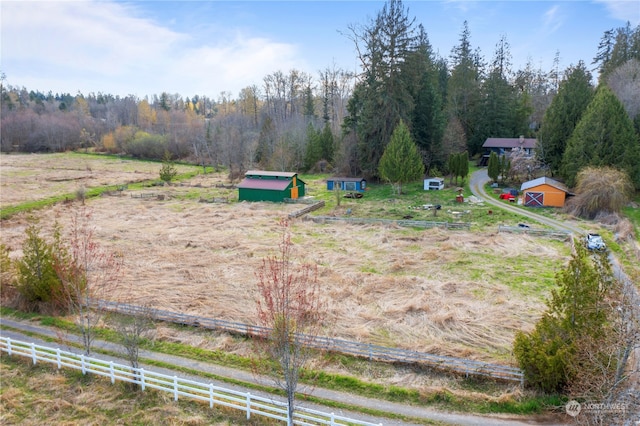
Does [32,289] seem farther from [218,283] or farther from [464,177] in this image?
[464,177]

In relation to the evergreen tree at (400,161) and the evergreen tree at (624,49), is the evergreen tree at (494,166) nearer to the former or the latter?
the evergreen tree at (400,161)

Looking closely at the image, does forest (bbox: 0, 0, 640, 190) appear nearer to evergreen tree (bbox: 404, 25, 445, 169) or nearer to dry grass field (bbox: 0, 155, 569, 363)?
evergreen tree (bbox: 404, 25, 445, 169)

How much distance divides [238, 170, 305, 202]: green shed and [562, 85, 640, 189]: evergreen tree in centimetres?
2695

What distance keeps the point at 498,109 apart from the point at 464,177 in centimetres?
2008

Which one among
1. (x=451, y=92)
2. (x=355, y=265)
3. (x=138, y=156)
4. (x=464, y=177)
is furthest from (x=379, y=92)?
(x=138, y=156)

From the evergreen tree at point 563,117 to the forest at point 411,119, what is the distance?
11cm

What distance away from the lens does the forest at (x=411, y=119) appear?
4184 centimetres

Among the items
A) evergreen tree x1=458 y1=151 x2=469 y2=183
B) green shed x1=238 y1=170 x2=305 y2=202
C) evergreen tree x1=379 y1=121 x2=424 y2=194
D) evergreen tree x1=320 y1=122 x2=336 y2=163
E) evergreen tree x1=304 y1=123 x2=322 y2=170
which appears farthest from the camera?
evergreen tree x1=320 y1=122 x2=336 y2=163

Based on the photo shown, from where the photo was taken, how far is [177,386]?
12211 millimetres

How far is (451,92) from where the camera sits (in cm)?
6706

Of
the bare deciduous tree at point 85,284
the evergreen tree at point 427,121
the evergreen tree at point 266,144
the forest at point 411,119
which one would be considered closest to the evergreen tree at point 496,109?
the forest at point 411,119

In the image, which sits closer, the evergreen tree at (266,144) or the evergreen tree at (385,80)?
the evergreen tree at (385,80)

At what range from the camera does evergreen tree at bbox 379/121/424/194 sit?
43.2 metres

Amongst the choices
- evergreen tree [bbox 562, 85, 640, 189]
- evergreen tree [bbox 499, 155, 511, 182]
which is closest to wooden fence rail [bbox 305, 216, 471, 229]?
evergreen tree [bbox 562, 85, 640, 189]
